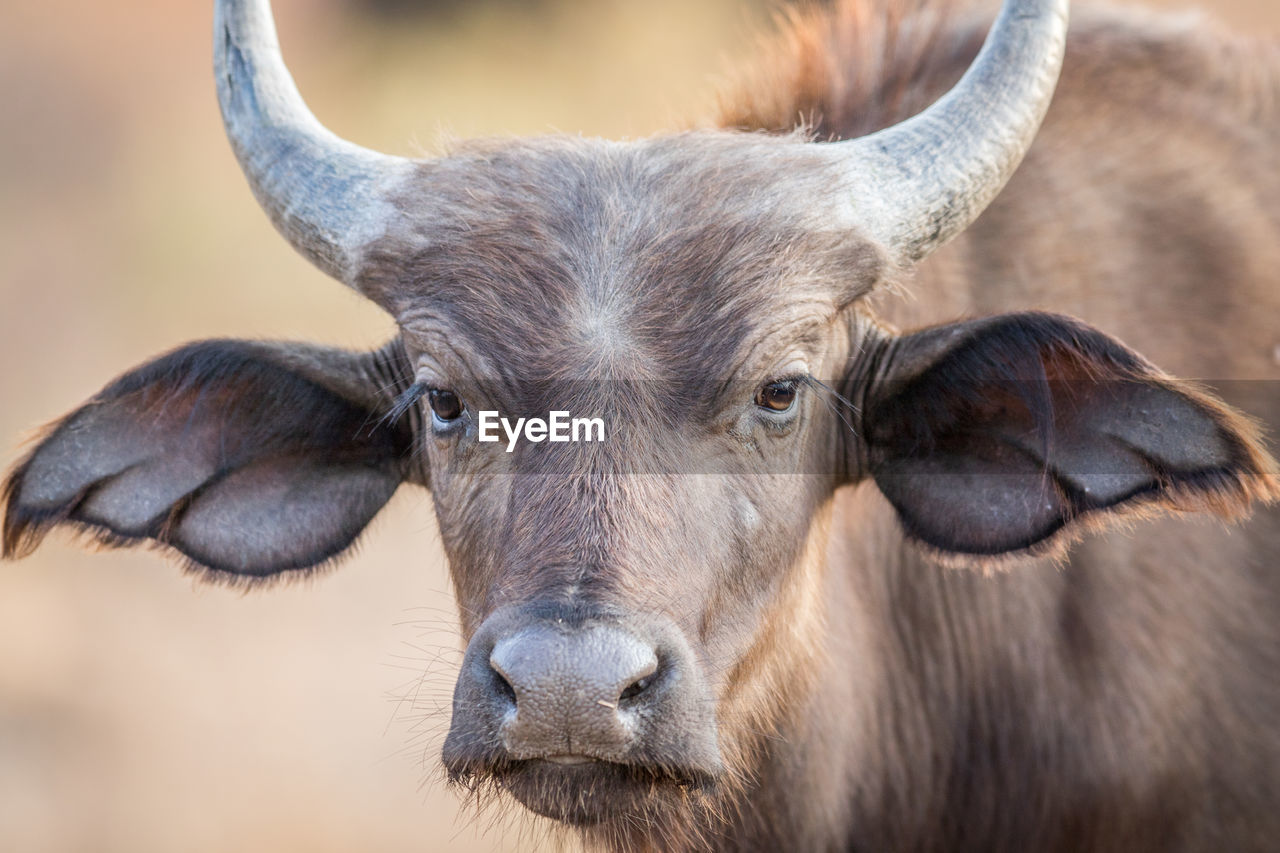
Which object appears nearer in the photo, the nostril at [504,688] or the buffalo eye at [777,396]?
the nostril at [504,688]

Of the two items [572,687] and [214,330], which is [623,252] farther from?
[214,330]

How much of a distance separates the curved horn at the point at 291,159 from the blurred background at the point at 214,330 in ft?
1.50

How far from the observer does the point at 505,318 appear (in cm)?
288

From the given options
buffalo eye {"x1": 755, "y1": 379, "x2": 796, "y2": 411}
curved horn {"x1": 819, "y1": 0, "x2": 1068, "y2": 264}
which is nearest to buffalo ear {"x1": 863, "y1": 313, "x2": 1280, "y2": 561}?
curved horn {"x1": 819, "y1": 0, "x2": 1068, "y2": 264}

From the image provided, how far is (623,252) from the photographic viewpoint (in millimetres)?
2883

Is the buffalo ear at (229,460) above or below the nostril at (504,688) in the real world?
below

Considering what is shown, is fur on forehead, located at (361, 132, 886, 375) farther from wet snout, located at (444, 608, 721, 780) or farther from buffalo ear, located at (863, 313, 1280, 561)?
wet snout, located at (444, 608, 721, 780)

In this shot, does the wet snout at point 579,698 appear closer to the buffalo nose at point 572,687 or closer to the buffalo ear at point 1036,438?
the buffalo nose at point 572,687

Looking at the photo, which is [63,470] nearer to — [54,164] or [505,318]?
[505,318]

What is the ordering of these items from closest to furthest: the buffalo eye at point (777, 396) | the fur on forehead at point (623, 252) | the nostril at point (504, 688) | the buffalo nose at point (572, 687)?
1. the buffalo nose at point (572, 687)
2. the nostril at point (504, 688)
3. the fur on forehead at point (623, 252)
4. the buffalo eye at point (777, 396)

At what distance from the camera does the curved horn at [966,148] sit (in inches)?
119

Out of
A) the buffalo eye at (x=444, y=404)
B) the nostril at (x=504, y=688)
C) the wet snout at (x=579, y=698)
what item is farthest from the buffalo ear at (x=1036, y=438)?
the nostril at (x=504, y=688)

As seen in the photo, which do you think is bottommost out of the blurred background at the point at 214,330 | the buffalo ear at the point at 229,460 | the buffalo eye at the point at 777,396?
the blurred background at the point at 214,330

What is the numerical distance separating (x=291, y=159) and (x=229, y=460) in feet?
3.14
